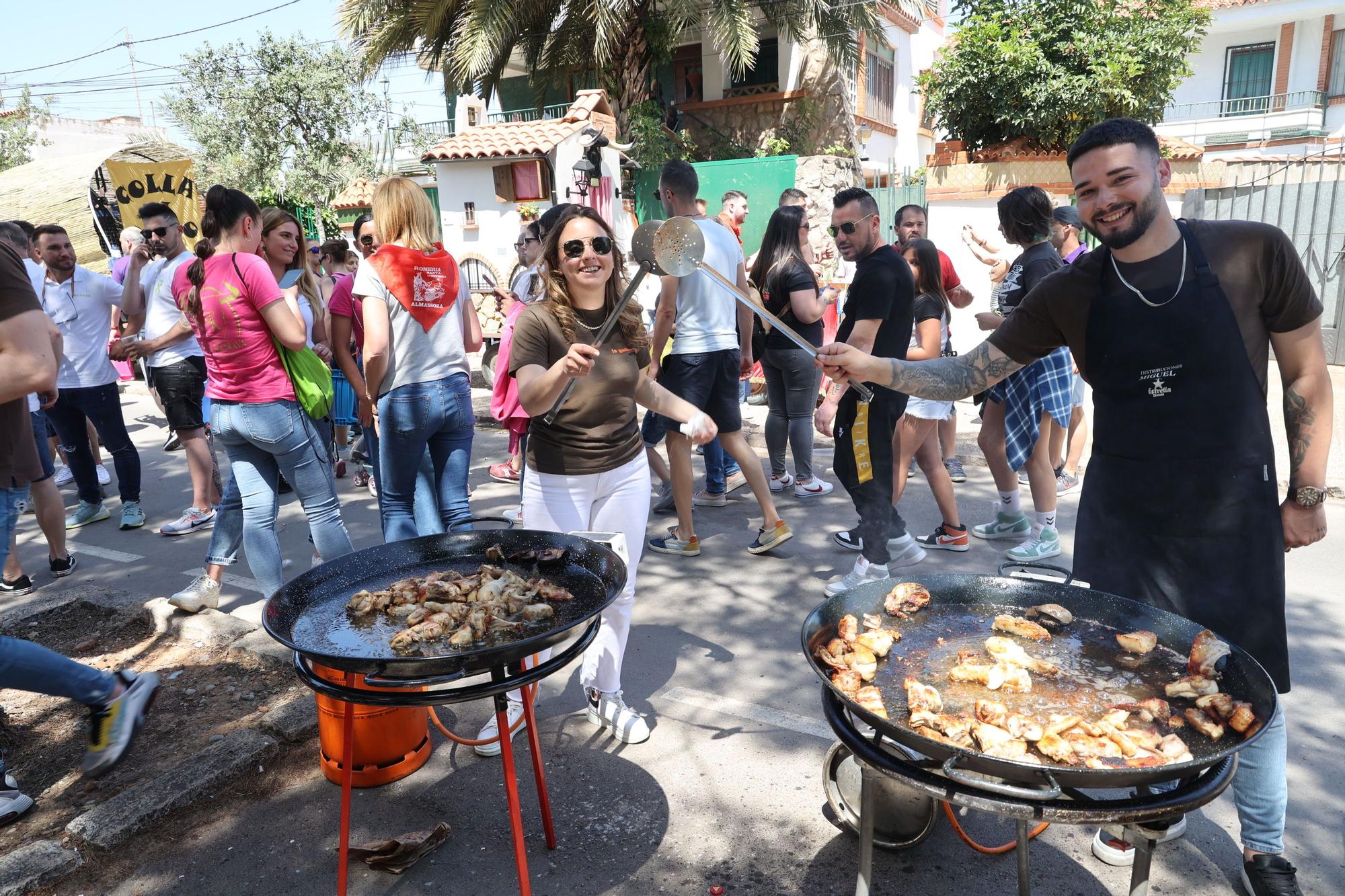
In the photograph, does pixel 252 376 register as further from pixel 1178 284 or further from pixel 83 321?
pixel 1178 284

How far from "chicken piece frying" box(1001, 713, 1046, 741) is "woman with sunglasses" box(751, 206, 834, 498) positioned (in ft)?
12.7

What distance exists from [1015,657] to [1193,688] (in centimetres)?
37

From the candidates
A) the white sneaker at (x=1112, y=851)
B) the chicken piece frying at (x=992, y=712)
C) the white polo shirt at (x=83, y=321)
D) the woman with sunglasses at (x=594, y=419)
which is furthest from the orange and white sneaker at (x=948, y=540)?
the white polo shirt at (x=83, y=321)

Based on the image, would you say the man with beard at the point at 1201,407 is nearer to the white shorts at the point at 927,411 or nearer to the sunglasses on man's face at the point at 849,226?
the sunglasses on man's face at the point at 849,226

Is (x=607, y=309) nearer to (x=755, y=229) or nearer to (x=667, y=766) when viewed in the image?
(x=667, y=766)

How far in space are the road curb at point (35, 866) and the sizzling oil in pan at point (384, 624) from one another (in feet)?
3.73

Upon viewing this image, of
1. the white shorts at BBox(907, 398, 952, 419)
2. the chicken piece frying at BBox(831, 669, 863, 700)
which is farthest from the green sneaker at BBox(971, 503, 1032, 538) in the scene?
the chicken piece frying at BBox(831, 669, 863, 700)

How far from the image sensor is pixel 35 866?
2.58m

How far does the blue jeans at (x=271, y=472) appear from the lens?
404cm

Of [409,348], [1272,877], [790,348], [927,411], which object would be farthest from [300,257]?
[1272,877]

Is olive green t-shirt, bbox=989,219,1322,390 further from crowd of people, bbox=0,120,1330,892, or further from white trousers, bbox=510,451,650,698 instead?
white trousers, bbox=510,451,650,698

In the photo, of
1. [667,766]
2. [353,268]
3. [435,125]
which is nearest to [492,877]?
[667,766]

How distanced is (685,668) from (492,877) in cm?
151

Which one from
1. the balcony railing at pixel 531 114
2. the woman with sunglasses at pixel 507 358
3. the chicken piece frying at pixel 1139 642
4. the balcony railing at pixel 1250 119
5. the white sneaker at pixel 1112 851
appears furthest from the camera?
the balcony railing at pixel 1250 119
